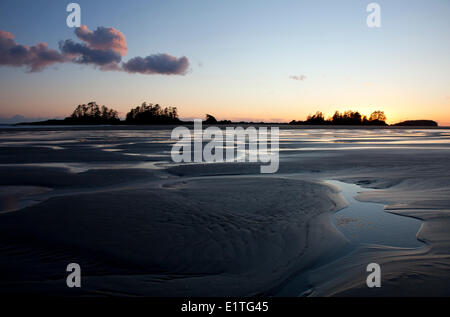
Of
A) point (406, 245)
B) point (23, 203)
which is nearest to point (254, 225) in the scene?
point (406, 245)

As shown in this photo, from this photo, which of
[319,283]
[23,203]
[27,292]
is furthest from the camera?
[23,203]

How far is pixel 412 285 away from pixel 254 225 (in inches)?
96.7

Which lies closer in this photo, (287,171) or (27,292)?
(27,292)

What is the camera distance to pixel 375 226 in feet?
16.8

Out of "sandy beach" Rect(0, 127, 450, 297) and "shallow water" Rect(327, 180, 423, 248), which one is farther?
"shallow water" Rect(327, 180, 423, 248)

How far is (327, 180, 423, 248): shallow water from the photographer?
14.8 ft

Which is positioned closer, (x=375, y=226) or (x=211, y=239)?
(x=211, y=239)

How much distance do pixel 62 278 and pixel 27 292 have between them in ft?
1.19

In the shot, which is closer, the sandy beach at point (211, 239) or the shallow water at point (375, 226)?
the sandy beach at point (211, 239)

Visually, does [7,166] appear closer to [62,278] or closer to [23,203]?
[23,203]

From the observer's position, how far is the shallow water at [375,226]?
450 centimetres
